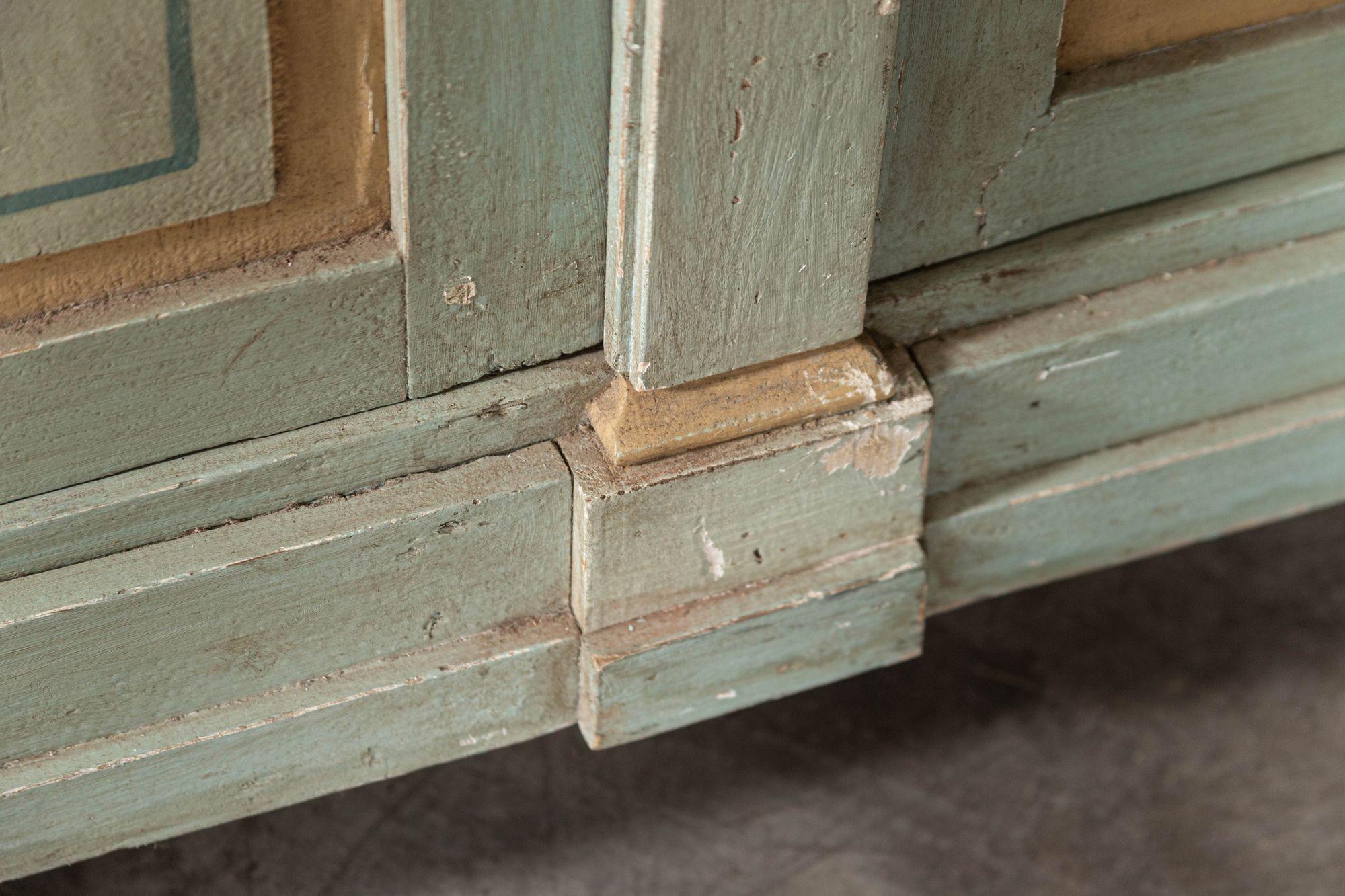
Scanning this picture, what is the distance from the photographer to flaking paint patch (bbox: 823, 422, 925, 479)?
5.63 feet

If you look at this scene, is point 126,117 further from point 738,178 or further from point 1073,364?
point 1073,364

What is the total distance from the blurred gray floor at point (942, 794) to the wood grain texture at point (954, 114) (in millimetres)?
755

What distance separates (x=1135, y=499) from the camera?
2037 mm

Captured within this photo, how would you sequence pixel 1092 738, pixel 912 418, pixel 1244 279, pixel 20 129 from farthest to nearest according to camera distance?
1. pixel 1092 738
2. pixel 1244 279
3. pixel 912 418
4. pixel 20 129

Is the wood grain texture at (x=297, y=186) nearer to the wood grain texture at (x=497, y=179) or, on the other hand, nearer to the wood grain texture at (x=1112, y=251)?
the wood grain texture at (x=497, y=179)

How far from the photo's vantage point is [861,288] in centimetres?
163

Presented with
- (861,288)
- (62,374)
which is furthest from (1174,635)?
(62,374)

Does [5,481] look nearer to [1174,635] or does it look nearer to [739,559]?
[739,559]

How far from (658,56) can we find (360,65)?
0.26 metres

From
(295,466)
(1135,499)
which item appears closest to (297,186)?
(295,466)

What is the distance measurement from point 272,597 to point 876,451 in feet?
2.13

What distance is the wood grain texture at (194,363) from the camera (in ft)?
4.67

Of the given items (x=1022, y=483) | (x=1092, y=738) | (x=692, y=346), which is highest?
(x=692, y=346)

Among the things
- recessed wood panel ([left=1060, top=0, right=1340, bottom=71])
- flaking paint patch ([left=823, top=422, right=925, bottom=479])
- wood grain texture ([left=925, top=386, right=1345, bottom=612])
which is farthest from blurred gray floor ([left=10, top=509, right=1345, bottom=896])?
recessed wood panel ([left=1060, top=0, right=1340, bottom=71])
